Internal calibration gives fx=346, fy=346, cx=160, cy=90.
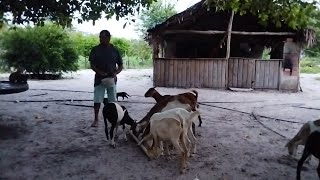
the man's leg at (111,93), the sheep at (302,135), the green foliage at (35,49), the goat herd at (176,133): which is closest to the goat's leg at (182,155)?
the goat herd at (176,133)

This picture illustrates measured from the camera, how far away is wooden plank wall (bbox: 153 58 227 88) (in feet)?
52.6

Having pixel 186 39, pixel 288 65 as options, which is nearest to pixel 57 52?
pixel 186 39

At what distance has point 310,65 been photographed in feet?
131

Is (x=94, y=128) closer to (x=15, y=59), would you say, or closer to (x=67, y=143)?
(x=67, y=143)

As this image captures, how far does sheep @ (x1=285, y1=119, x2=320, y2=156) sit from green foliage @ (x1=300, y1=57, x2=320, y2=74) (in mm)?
32625

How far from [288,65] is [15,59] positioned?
51.3ft

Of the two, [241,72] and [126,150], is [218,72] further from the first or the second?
[126,150]

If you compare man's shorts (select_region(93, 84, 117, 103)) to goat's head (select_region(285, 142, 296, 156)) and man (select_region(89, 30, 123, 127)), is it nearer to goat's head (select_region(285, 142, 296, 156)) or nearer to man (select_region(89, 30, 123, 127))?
man (select_region(89, 30, 123, 127))

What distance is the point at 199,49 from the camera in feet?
62.9

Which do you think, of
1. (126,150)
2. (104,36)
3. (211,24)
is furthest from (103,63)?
(211,24)

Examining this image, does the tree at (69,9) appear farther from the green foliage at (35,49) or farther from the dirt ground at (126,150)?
the green foliage at (35,49)

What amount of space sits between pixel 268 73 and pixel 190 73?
11.8 ft

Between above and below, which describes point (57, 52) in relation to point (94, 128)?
above

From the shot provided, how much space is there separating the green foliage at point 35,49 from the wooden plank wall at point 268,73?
1196cm
